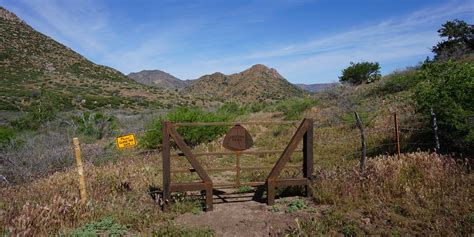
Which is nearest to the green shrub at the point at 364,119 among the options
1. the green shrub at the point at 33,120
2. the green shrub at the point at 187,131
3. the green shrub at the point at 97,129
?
the green shrub at the point at 187,131

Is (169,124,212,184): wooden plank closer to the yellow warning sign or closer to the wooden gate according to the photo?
the wooden gate

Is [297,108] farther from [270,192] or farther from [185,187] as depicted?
[185,187]

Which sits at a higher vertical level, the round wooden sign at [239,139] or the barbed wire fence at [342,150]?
the round wooden sign at [239,139]

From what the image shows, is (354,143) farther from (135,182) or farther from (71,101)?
(71,101)

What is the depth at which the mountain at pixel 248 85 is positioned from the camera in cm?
7388

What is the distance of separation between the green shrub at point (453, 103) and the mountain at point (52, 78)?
31.4m

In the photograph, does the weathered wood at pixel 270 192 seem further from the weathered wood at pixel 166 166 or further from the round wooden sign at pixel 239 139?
the weathered wood at pixel 166 166

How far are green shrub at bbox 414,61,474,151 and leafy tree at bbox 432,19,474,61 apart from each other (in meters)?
20.3

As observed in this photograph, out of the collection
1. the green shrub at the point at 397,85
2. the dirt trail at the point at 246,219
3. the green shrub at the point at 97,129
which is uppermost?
the green shrub at the point at 397,85

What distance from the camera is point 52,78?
46.5 meters

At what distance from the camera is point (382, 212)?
19.9ft

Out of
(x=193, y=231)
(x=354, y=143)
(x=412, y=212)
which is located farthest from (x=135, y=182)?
(x=354, y=143)

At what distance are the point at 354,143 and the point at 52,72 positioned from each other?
4638 cm

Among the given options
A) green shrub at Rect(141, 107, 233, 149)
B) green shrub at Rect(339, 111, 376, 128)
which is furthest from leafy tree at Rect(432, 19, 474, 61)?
→ green shrub at Rect(141, 107, 233, 149)
